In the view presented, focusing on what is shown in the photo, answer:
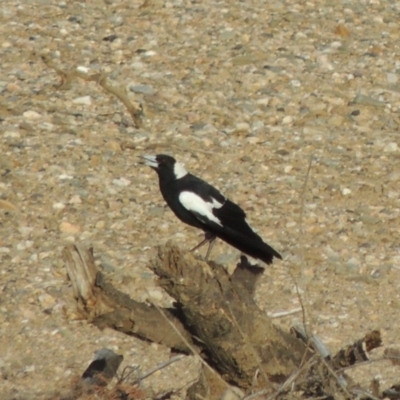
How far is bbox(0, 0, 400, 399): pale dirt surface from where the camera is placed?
6.25m

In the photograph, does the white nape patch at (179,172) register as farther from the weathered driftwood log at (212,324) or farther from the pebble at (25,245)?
the weathered driftwood log at (212,324)

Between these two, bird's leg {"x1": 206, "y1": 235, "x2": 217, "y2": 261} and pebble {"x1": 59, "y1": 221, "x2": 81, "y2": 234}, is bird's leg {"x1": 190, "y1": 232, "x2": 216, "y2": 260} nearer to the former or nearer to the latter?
bird's leg {"x1": 206, "y1": 235, "x2": 217, "y2": 261}

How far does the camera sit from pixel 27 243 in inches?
270

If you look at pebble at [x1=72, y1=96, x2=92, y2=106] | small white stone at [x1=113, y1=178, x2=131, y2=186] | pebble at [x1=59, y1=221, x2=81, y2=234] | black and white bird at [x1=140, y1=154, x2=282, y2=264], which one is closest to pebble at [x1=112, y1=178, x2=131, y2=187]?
small white stone at [x1=113, y1=178, x2=131, y2=186]

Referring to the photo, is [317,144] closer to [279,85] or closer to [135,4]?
[279,85]

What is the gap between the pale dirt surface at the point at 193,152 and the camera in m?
6.25

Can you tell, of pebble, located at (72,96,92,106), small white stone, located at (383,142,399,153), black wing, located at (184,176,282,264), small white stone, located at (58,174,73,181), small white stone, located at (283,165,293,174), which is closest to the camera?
black wing, located at (184,176,282,264)

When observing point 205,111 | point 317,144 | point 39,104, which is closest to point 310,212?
point 317,144

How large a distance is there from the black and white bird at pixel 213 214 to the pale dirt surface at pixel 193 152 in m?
0.47

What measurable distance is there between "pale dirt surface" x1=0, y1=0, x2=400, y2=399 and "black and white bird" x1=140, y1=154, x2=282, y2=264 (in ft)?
1.54

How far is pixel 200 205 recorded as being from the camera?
6152 millimetres

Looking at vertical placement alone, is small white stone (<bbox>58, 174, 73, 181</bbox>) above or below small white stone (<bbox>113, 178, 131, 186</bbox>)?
above

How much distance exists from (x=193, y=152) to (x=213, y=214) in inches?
78.7

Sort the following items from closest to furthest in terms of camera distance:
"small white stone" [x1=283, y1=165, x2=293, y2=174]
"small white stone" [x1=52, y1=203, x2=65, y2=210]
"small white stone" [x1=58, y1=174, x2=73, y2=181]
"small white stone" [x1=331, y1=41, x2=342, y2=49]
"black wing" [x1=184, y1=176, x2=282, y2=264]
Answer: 1. "black wing" [x1=184, y1=176, x2=282, y2=264]
2. "small white stone" [x1=52, y1=203, x2=65, y2=210]
3. "small white stone" [x1=58, y1=174, x2=73, y2=181]
4. "small white stone" [x1=283, y1=165, x2=293, y2=174]
5. "small white stone" [x1=331, y1=41, x2=342, y2=49]
